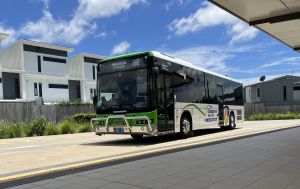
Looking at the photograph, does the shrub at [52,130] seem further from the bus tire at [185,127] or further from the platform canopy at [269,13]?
the platform canopy at [269,13]

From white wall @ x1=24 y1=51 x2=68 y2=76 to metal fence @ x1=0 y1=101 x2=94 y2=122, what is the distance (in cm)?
1941

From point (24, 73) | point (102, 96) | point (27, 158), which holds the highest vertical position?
point (24, 73)

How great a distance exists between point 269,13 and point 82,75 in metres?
49.6

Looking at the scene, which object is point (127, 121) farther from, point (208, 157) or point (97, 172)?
point (97, 172)

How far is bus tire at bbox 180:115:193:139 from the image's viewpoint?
16438 mm

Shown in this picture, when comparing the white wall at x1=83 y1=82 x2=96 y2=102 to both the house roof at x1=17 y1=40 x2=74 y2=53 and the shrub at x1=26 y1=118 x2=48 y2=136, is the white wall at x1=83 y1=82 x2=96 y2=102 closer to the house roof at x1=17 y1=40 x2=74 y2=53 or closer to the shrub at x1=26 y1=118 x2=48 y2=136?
the house roof at x1=17 y1=40 x2=74 y2=53

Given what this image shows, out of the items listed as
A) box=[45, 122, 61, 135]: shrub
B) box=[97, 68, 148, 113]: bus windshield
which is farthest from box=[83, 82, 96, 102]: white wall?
box=[97, 68, 148, 113]: bus windshield

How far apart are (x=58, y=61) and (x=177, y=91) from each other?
38487 millimetres

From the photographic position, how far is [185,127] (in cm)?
1678

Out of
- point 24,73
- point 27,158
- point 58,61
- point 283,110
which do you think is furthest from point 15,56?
point 27,158

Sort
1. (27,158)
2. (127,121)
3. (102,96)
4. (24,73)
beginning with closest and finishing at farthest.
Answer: (27,158), (127,121), (102,96), (24,73)

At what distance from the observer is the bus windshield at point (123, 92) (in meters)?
14.1

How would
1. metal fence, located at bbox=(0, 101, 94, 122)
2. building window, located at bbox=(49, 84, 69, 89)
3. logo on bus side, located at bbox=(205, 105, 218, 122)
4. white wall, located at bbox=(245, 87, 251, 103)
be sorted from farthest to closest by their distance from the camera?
white wall, located at bbox=(245, 87, 251, 103) < building window, located at bbox=(49, 84, 69, 89) < metal fence, located at bbox=(0, 101, 94, 122) < logo on bus side, located at bbox=(205, 105, 218, 122)

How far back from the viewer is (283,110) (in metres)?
51.7
